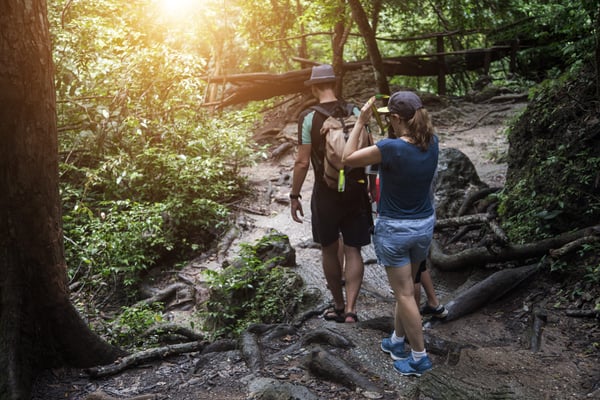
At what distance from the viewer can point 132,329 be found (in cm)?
629

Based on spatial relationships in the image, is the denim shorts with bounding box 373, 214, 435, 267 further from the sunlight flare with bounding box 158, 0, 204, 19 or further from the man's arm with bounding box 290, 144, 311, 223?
the sunlight flare with bounding box 158, 0, 204, 19

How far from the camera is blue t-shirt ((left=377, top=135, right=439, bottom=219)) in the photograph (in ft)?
12.7

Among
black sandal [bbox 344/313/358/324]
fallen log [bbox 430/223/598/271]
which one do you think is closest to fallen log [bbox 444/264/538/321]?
fallen log [bbox 430/223/598/271]

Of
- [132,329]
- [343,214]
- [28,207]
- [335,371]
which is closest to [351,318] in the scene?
[343,214]

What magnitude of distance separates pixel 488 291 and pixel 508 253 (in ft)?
2.13

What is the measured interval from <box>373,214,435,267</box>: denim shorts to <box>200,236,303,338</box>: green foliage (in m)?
2.72

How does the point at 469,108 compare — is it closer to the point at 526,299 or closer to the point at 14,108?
the point at 526,299

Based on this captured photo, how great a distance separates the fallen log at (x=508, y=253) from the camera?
19.1 ft

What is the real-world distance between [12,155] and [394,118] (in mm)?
2957

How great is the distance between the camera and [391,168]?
391cm

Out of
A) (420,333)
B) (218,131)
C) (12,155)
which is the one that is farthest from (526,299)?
(218,131)

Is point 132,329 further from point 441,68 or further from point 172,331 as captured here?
point 441,68

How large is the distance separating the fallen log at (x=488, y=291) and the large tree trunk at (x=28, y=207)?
399cm

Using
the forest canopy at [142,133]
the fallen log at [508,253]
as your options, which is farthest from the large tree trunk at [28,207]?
the fallen log at [508,253]
